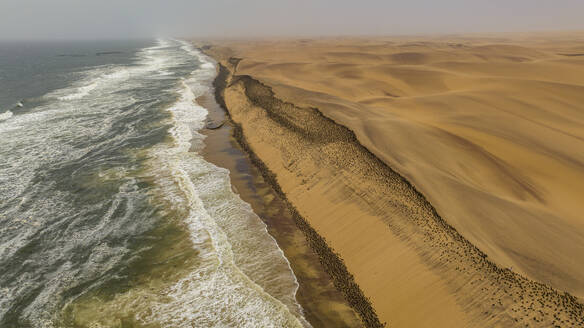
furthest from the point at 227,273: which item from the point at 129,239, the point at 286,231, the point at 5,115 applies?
the point at 5,115

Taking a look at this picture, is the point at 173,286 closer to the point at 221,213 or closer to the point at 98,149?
the point at 221,213

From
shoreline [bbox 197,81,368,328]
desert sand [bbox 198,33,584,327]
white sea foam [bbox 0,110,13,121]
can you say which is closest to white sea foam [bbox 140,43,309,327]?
shoreline [bbox 197,81,368,328]

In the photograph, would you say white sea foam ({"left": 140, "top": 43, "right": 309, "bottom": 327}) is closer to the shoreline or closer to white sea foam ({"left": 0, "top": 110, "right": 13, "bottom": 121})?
the shoreline

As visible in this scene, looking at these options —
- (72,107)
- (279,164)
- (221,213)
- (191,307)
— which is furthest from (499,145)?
(72,107)

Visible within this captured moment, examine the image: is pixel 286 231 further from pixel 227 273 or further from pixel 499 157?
pixel 499 157

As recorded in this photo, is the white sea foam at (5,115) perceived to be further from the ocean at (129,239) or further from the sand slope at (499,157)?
the sand slope at (499,157)

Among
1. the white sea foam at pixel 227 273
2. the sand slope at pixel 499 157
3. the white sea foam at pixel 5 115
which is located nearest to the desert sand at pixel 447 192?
the sand slope at pixel 499 157
